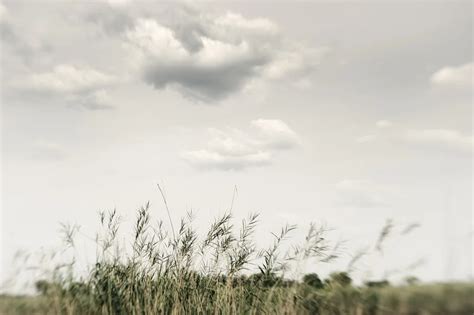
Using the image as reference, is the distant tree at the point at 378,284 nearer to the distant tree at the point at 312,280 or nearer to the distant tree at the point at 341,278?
the distant tree at the point at 341,278

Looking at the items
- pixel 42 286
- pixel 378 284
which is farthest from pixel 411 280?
pixel 42 286

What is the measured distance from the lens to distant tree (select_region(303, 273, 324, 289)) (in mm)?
8500

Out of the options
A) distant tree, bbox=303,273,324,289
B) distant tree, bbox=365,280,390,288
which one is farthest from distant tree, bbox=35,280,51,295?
distant tree, bbox=365,280,390,288

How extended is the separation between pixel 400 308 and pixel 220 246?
120 inches

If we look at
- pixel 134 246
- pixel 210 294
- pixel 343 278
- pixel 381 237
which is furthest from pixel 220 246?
pixel 381 237

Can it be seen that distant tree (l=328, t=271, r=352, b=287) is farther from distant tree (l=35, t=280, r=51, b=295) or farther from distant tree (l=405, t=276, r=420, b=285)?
distant tree (l=35, t=280, r=51, b=295)

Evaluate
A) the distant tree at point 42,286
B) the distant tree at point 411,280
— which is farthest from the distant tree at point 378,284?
the distant tree at point 42,286

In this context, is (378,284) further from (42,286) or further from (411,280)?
(42,286)

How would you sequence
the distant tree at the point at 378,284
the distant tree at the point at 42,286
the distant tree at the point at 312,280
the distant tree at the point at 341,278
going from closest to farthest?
the distant tree at the point at 42,286 < the distant tree at the point at 378,284 < the distant tree at the point at 341,278 < the distant tree at the point at 312,280

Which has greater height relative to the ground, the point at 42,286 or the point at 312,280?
the point at 312,280

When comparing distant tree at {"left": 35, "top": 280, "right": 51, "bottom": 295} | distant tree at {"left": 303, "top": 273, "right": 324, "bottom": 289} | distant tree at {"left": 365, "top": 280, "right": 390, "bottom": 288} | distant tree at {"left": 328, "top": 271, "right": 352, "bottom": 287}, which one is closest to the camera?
distant tree at {"left": 35, "top": 280, "right": 51, "bottom": 295}

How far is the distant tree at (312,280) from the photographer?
27.9ft

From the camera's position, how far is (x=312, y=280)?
860cm

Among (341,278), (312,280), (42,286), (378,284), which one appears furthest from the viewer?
(312,280)
